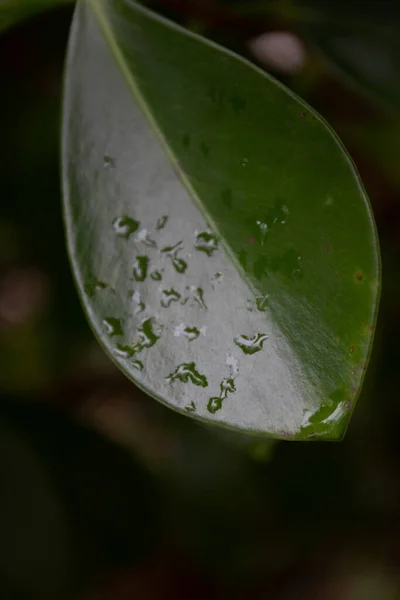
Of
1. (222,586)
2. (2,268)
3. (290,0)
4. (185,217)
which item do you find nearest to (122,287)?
(185,217)

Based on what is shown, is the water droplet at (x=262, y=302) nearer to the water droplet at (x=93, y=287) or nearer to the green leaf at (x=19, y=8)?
the water droplet at (x=93, y=287)

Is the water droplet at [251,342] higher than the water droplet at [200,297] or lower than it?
lower

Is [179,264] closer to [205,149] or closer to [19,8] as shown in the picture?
Answer: [205,149]

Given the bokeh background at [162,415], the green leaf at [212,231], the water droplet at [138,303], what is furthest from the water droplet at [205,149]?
the bokeh background at [162,415]

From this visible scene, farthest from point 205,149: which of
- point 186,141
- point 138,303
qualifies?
point 138,303

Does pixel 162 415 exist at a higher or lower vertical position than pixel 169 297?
lower

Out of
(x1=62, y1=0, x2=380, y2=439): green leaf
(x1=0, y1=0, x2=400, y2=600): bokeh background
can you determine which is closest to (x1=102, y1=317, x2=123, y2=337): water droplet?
(x1=62, y1=0, x2=380, y2=439): green leaf

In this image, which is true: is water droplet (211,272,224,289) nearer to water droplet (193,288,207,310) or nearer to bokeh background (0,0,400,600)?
water droplet (193,288,207,310)
